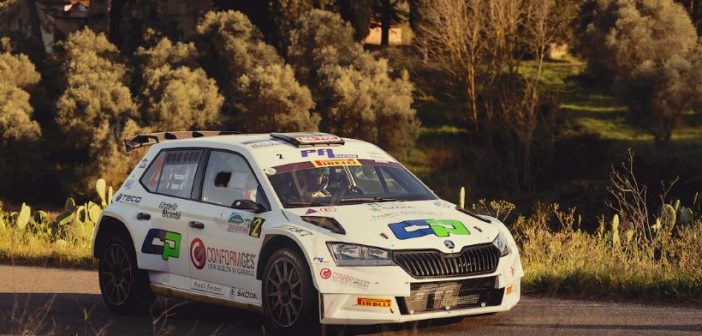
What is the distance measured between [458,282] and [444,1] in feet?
133

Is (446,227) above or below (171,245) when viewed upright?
above

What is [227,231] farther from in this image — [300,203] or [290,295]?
[290,295]

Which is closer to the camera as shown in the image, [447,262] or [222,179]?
[447,262]

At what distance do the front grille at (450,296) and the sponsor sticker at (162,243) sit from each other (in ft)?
7.97

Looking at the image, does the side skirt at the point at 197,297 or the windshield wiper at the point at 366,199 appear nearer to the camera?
the side skirt at the point at 197,297

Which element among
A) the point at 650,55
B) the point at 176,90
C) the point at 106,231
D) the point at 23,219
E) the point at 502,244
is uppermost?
the point at 502,244

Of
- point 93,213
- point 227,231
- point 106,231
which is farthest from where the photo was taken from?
point 93,213

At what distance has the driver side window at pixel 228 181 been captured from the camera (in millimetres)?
10758

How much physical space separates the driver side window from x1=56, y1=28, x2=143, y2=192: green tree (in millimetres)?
33828

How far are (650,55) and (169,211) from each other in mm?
41986

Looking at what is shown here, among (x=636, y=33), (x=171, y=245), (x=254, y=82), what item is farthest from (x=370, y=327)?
(x=636, y=33)

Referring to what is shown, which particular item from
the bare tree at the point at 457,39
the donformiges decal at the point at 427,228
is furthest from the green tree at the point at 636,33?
the donformiges decal at the point at 427,228

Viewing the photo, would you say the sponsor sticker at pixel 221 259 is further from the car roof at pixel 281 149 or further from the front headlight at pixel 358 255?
the front headlight at pixel 358 255

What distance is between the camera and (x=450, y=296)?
32.0 ft
